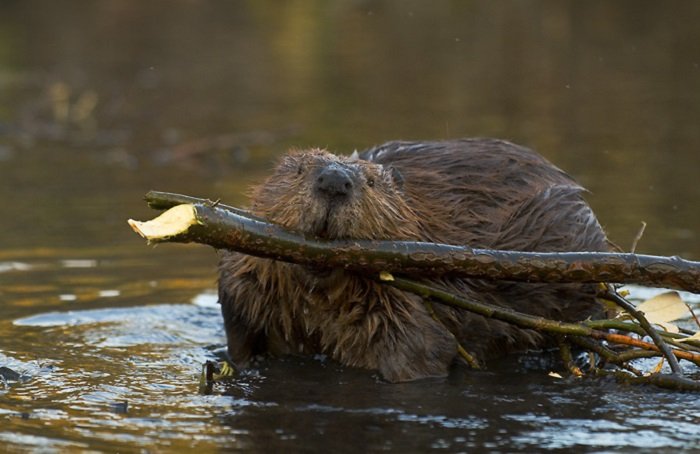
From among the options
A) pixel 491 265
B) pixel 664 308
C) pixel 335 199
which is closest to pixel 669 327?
pixel 664 308

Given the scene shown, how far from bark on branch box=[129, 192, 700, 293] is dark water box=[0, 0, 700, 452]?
16.1 inches

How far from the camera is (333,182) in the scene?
4191 mm

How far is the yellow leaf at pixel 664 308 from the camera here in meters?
4.46

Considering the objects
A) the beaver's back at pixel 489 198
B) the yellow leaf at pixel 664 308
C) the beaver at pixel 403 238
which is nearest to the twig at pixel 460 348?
the beaver at pixel 403 238

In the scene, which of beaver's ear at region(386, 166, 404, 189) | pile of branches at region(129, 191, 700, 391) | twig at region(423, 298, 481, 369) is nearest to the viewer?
pile of branches at region(129, 191, 700, 391)

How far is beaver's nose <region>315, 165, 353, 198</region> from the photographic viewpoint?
4191mm

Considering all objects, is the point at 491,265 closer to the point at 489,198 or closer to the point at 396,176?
the point at 396,176

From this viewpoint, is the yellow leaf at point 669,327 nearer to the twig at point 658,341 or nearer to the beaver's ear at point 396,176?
the twig at point 658,341

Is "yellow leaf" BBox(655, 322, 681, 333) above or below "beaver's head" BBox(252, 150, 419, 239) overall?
below

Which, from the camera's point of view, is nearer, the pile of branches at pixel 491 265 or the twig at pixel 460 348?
the pile of branches at pixel 491 265

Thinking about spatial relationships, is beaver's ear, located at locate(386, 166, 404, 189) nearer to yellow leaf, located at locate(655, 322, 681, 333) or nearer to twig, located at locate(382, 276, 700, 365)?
twig, located at locate(382, 276, 700, 365)

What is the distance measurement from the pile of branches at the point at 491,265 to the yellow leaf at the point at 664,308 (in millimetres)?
80

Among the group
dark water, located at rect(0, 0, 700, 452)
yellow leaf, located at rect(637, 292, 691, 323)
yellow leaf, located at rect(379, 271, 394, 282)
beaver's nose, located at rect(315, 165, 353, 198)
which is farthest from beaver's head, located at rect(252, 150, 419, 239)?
yellow leaf, located at rect(637, 292, 691, 323)

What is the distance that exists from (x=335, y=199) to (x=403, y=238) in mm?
473
